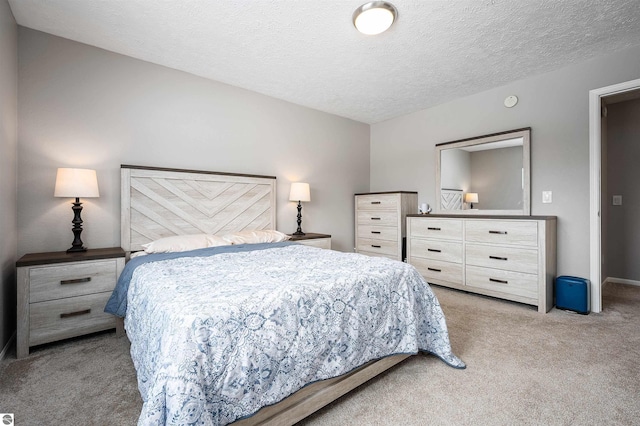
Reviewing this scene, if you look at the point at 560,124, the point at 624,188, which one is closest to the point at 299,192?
the point at 560,124

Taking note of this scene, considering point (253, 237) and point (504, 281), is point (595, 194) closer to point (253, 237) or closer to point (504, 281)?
point (504, 281)

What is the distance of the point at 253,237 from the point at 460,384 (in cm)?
224

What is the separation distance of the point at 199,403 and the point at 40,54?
3.10 meters

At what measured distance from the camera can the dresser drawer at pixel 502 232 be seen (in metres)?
2.84

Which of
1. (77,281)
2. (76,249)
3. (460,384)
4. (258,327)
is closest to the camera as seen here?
(258,327)

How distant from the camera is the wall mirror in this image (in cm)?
329

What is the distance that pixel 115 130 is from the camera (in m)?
2.69

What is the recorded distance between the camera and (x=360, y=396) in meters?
1.56

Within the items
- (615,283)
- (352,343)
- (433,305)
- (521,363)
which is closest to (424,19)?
(433,305)

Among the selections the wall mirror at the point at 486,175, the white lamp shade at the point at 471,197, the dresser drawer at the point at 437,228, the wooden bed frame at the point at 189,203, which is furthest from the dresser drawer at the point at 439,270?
the wooden bed frame at the point at 189,203

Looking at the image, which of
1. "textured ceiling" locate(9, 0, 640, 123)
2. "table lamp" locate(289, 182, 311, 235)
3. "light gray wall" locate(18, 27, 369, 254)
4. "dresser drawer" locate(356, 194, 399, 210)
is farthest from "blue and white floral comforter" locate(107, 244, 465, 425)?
"dresser drawer" locate(356, 194, 399, 210)

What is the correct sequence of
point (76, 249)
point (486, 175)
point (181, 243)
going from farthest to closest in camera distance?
1. point (486, 175)
2. point (181, 243)
3. point (76, 249)

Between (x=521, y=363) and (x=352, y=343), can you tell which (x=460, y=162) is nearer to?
(x=521, y=363)

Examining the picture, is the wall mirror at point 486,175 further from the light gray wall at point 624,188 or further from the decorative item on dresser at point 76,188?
the decorative item on dresser at point 76,188
